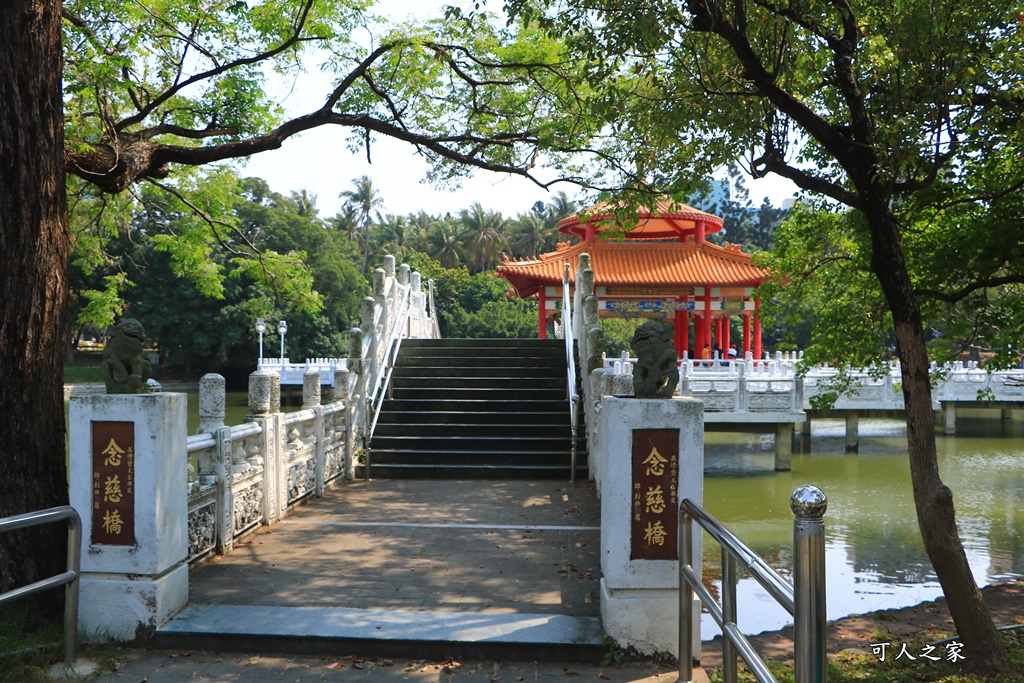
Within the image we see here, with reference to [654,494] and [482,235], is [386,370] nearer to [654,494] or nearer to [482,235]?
[654,494]

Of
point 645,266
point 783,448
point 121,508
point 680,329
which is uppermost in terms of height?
point 645,266

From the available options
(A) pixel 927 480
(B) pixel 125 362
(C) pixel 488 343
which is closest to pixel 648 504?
(B) pixel 125 362

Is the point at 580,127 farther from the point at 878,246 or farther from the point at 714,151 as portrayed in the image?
the point at 878,246

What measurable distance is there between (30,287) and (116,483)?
4.02 ft

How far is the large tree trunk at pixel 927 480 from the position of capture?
6.26 m

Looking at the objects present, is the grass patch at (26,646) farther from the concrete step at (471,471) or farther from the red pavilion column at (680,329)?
the red pavilion column at (680,329)

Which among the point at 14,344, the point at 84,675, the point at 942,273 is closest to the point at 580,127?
the point at 942,273

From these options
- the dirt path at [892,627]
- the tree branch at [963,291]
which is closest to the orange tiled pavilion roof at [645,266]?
the dirt path at [892,627]

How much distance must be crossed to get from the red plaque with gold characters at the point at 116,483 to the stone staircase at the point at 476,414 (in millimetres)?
5172

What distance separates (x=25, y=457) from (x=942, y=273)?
741 centimetres

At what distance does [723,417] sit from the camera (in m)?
18.5

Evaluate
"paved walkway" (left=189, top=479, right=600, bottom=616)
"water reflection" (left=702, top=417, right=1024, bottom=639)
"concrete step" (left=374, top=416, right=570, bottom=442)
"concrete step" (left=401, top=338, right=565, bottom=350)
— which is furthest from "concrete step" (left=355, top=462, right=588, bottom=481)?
"concrete step" (left=401, top=338, right=565, bottom=350)

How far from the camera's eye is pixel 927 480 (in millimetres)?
6336

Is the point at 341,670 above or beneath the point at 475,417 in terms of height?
beneath
